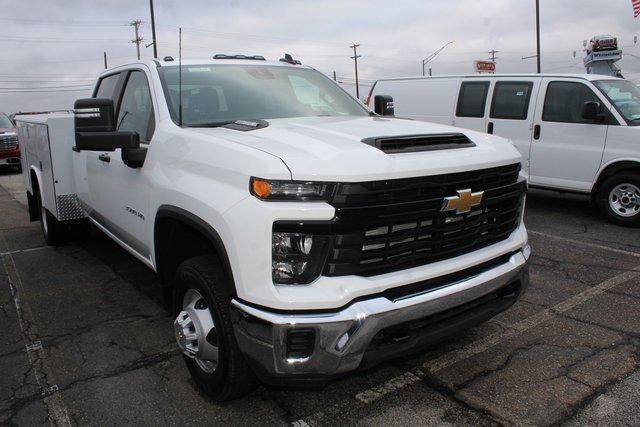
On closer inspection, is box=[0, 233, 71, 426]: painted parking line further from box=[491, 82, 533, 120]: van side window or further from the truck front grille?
box=[491, 82, 533, 120]: van side window

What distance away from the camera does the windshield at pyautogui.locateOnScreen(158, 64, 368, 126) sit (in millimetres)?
3645

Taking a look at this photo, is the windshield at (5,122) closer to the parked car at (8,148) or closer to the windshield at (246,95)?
the parked car at (8,148)

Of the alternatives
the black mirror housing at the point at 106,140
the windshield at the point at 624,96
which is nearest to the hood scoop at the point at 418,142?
the black mirror housing at the point at 106,140

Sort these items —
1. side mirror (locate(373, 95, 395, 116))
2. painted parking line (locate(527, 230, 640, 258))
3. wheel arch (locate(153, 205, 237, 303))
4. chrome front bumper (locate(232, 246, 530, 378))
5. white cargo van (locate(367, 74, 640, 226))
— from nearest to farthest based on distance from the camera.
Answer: chrome front bumper (locate(232, 246, 530, 378))
wheel arch (locate(153, 205, 237, 303))
side mirror (locate(373, 95, 395, 116))
painted parking line (locate(527, 230, 640, 258))
white cargo van (locate(367, 74, 640, 226))

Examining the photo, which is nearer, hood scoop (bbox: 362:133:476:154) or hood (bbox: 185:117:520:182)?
hood (bbox: 185:117:520:182)

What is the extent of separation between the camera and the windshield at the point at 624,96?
272 inches

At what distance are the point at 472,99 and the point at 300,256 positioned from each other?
7.00 meters

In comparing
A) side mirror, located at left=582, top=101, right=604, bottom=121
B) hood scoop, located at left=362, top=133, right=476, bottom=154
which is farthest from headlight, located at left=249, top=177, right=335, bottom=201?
side mirror, located at left=582, top=101, right=604, bottom=121

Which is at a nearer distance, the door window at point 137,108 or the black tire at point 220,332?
the black tire at point 220,332

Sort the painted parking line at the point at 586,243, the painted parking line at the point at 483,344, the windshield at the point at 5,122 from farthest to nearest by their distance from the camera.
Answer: the windshield at the point at 5,122, the painted parking line at the point at 586,243, the painted parking line at the point at 483,344

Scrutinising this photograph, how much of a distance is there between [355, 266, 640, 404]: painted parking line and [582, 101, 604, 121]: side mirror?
2863 mm

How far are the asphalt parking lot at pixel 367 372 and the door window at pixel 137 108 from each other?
149 centimetres

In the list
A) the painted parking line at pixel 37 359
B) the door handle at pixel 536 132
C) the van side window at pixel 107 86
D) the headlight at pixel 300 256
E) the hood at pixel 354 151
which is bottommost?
the painted parking line at pixel 37 359

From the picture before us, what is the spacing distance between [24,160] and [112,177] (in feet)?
13.2
